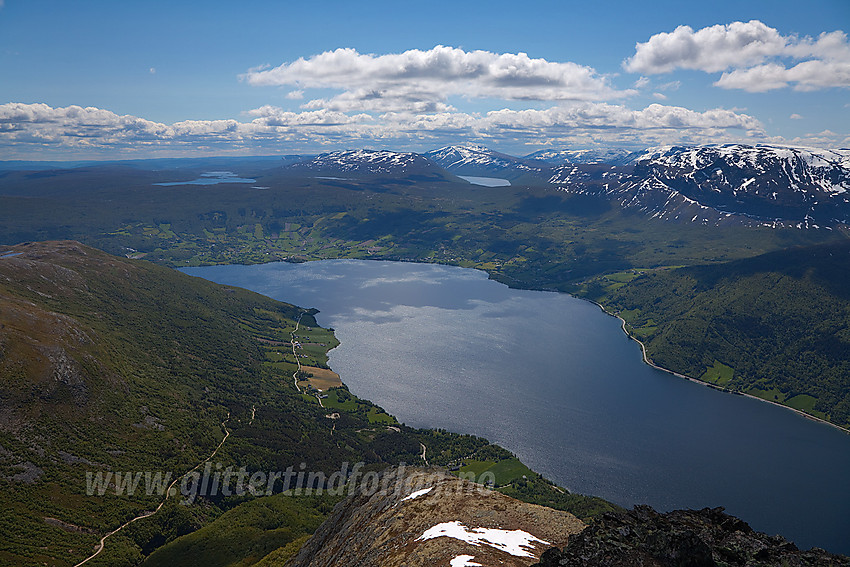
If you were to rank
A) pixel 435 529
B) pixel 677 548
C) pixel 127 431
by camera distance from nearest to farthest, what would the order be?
pixel 677 548 → pixel 435 529 → pixel 127 431

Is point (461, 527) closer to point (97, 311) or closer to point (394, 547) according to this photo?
point (394, 547)

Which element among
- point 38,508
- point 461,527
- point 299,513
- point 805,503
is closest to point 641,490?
point 805,503

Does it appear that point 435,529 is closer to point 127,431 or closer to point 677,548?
point 677,548

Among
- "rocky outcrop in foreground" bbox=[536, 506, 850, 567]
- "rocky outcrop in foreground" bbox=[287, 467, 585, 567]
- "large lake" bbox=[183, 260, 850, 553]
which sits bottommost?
"large lake" bbox=[183, 260, 850, 553]

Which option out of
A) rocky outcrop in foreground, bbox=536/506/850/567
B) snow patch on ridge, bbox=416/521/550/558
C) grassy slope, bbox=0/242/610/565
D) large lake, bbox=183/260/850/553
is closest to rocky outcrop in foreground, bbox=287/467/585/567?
snow patch on ridge, bbox=416/521/550/558

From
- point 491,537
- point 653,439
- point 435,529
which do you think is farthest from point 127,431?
point 653,439

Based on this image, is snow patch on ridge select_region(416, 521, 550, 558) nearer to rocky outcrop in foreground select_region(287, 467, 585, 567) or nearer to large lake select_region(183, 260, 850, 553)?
rocky outcrop in foreground select_region(287, 467, 585, 567)
